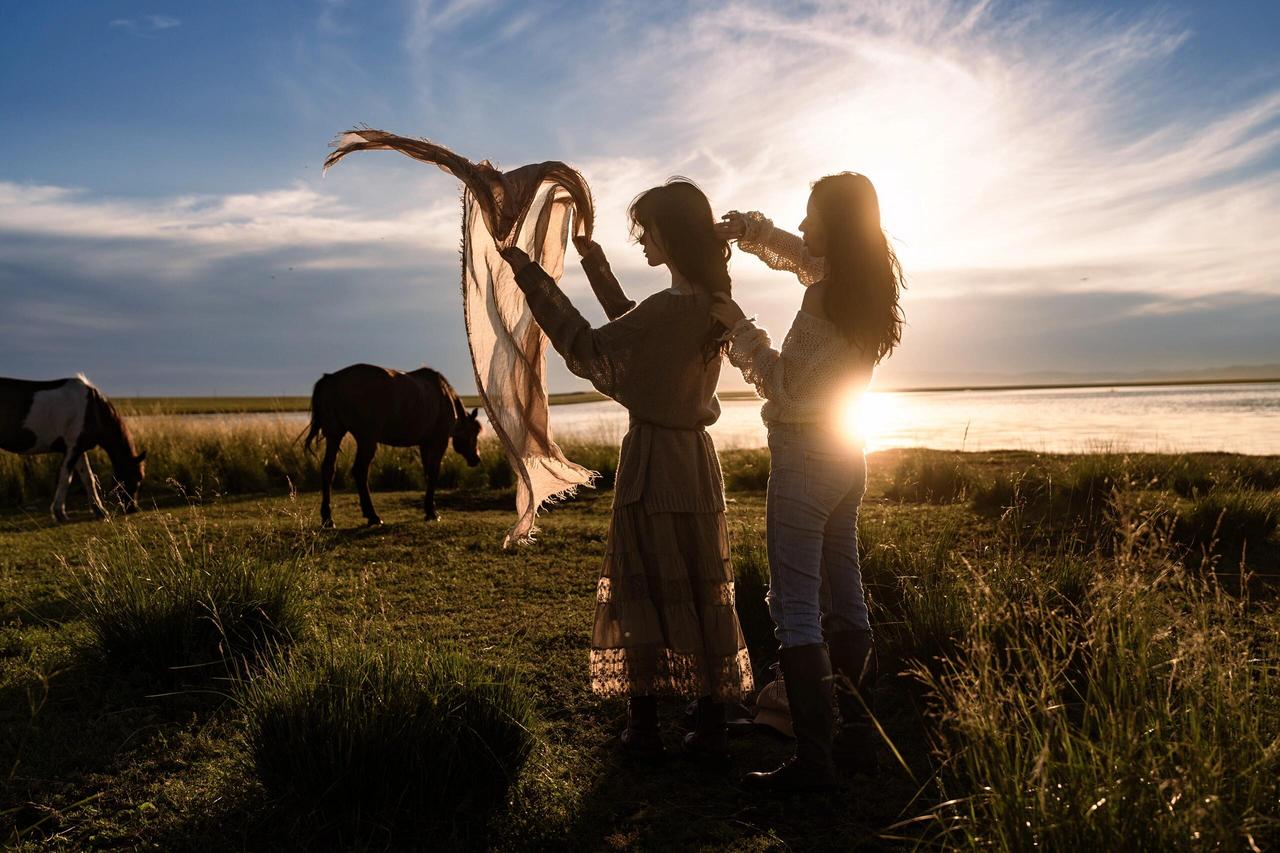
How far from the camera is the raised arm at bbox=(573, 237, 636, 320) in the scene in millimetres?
3797

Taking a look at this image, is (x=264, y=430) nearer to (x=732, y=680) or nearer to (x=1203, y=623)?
(x=732, y=680)

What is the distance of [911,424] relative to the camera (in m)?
31.3

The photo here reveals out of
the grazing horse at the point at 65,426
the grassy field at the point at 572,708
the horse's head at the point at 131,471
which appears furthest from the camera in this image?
the horse's head at the point at 131,471

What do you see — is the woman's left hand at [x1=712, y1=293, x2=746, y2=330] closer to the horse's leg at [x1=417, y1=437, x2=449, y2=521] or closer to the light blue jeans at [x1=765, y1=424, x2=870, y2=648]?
the light blue jeans at [x1=765, y1=424, x2=870, y2=648]

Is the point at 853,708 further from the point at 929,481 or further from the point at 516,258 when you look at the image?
the point at 929,481

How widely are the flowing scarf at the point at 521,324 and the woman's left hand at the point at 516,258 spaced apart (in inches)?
14.8

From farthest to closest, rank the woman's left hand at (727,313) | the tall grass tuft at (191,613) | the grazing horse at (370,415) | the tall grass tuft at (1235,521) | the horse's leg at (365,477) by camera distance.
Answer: the grazing horse at (370,415) < the horse's leg at (365,477) < the tall grass tuft at (1235,521) < the tall grass tuft at (191,613) < the woman's left hand at (727,313)

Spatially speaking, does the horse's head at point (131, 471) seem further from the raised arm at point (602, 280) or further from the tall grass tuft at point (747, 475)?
the raised arm at point (602, 280)

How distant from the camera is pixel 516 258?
341 cm

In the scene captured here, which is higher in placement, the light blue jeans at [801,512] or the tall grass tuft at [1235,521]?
the light blue jeans at [801,512]

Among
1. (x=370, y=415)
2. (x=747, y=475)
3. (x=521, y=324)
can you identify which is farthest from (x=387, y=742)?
(x=747, y=475)

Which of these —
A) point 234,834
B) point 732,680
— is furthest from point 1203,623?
point 234,834

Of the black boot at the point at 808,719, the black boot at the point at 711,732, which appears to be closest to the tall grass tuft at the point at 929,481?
the black boot at the point at 711,732

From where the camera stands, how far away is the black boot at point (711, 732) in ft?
11.8
